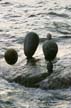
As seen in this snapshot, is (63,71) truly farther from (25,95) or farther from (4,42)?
(4,42)

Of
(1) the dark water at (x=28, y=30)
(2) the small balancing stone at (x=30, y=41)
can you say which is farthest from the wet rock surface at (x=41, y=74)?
(2) the small balancing stone at (x=30, y=41)

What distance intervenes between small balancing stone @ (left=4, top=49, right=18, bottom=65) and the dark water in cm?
8

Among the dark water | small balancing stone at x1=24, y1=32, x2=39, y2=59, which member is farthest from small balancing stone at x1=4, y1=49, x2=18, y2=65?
small balancing stone at x1=24, y1=32, x2=39, y2=59

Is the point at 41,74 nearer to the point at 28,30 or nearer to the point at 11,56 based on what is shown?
the point at 11,56

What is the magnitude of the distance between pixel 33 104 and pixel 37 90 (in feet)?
1.16

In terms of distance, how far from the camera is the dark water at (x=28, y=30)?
385 centimetres

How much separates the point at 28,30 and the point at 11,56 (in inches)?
79.9

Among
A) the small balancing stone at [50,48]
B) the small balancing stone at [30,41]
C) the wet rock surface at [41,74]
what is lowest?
the wet rock surface at [41,74]

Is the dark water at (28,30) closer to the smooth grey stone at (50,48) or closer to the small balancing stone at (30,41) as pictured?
the small balancing stone at (30,41)

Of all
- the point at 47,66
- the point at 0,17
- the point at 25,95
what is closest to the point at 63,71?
the point at 47,66

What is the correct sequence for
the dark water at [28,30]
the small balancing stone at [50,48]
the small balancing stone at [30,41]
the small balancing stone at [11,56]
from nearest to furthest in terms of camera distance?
the dark water at [28,30]
the small balancing stone at [50,48]
the small balancing stone at [11,56]
the small balancing stone at [30,41]

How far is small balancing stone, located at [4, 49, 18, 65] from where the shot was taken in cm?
433

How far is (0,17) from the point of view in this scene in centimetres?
733

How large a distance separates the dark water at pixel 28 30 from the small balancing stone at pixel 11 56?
8 centimetres
